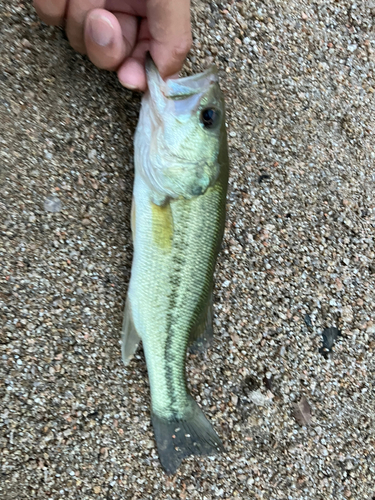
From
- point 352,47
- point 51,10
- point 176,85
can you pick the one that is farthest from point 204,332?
point 352,47

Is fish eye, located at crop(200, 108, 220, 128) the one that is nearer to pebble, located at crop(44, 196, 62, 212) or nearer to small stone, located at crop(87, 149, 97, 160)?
small stone, located at crop(87, 149, 97, 160)

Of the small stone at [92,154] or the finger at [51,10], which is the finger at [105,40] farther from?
the small stone at [92,154]

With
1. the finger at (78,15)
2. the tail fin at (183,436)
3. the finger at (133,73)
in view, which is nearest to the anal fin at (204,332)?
the tail fin at (183,436)

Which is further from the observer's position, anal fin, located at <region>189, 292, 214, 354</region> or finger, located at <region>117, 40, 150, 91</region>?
anal fin, located at <region>189, 292, 214, 354</region>

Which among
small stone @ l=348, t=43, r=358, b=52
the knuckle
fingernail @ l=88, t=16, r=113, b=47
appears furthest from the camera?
small stone @ l=348, t=43, r=358, b=52

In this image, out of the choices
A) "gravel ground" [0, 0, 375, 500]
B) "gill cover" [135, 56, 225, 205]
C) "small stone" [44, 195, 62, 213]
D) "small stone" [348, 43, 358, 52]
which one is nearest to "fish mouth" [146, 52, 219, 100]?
"gill cover" [135, 56, 225, 205]
